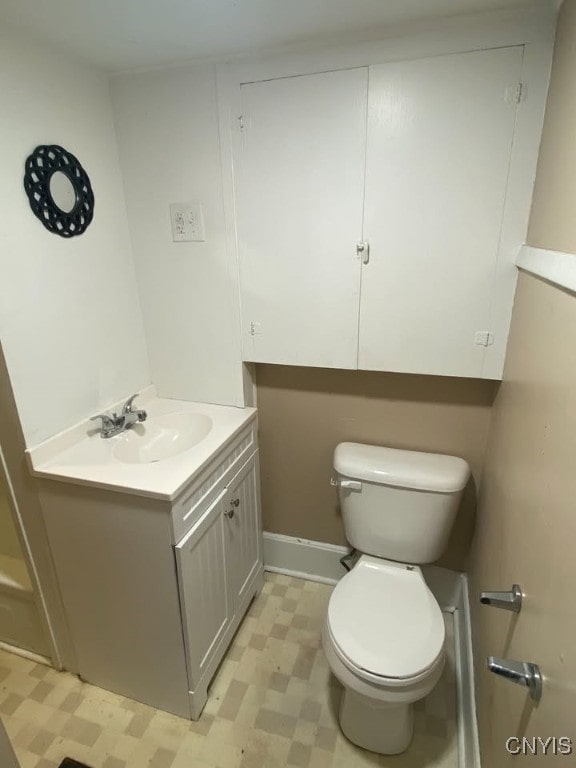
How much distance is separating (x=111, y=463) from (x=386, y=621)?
3.31 feet

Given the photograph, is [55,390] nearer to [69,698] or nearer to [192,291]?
[192,291]

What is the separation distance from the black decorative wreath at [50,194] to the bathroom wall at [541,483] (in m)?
1.39

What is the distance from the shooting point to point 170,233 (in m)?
1.57

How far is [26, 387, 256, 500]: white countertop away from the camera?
1174mm

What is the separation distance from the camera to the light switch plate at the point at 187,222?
4.97 feet

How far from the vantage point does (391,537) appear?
5.00 feet

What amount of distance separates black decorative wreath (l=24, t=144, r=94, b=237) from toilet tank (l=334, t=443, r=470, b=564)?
1.24 meters

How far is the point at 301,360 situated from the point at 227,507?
615mm

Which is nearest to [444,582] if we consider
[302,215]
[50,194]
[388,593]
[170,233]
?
[388,593]

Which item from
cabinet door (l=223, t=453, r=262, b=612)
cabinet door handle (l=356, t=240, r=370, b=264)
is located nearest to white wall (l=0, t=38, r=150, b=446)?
cabinet door (l=223, t=453, r=262, b=612)

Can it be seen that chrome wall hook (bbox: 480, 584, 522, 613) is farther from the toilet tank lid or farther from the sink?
the sink

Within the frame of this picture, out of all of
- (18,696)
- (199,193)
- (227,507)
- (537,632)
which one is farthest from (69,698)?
(199,193)

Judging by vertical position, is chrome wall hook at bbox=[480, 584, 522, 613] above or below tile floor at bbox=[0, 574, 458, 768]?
above

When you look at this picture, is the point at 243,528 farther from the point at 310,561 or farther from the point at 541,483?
the point at 541,483
